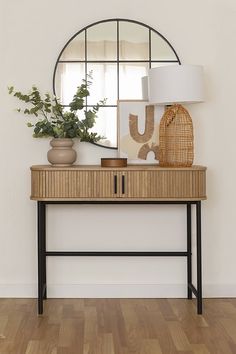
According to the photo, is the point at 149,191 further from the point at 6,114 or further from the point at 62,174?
the point at 6,114

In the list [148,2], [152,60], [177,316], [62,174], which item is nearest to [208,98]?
[152,60]

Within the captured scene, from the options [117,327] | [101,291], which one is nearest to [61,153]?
[101,291]

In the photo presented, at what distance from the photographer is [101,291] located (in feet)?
15.4

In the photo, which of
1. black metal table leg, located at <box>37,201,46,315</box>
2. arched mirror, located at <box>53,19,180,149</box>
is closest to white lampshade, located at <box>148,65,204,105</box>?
arched mirror, located at <box>53,19,180,149</box>

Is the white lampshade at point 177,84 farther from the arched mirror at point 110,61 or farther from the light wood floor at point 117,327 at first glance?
the light wood floor at point 117,327

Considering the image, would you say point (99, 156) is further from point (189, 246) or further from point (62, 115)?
point (189, 246)

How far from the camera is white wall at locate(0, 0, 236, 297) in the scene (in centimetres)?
466

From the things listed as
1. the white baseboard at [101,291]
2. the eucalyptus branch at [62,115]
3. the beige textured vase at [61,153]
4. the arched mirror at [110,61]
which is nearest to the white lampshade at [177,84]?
the arched mirror at [110,61]

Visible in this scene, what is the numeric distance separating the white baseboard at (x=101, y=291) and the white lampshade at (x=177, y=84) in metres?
1.27

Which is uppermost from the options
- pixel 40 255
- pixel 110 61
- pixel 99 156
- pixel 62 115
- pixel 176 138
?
pixel 110 61

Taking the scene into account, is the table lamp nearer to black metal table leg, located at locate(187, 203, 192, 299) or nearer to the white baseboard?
black metal table leg, located at locate(187, 203, 192, 299)

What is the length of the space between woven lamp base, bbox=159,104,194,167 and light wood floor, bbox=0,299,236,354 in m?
0.93

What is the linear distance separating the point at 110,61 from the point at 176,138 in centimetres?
71

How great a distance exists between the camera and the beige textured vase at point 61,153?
441 cm
